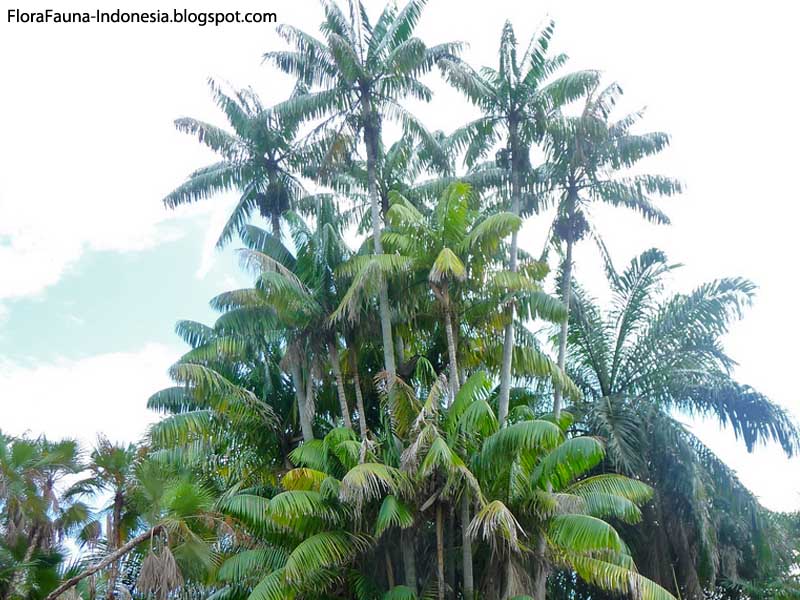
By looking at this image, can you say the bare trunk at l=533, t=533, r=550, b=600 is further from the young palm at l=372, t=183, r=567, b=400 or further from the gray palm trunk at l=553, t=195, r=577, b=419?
the gray palm trunk at l=553, t=195, r=577, b=419

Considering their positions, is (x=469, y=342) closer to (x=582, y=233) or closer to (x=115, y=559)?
(x=582, y=233)

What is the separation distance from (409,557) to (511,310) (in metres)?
6.32

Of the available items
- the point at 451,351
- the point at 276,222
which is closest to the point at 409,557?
the point at 451,351

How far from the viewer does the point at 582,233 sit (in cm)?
2483

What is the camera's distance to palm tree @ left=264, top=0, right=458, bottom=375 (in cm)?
2373

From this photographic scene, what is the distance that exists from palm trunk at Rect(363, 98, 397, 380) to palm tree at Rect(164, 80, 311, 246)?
234 cm

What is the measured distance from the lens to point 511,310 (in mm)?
21578

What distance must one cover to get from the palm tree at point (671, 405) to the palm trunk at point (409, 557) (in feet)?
19.6

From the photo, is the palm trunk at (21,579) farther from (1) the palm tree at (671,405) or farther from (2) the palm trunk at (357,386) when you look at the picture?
(1) the palm tree at (671,405)

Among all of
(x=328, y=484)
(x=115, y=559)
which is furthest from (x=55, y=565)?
(x=328, y=484)

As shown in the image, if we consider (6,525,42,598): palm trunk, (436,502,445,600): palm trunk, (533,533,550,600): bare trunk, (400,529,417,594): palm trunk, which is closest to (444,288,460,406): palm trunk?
(436,502,445,600): palm trunk

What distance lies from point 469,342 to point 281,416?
612 cm

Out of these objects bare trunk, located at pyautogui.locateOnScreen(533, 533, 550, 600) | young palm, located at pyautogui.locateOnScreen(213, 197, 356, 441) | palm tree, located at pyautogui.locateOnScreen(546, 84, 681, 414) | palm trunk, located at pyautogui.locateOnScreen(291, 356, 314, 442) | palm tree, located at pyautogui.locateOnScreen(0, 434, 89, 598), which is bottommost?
bare trunk, located at pyautogui.locateOnScreen(533, 533, 550, 600)

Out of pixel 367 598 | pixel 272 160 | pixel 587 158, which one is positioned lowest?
pixel 367 598
